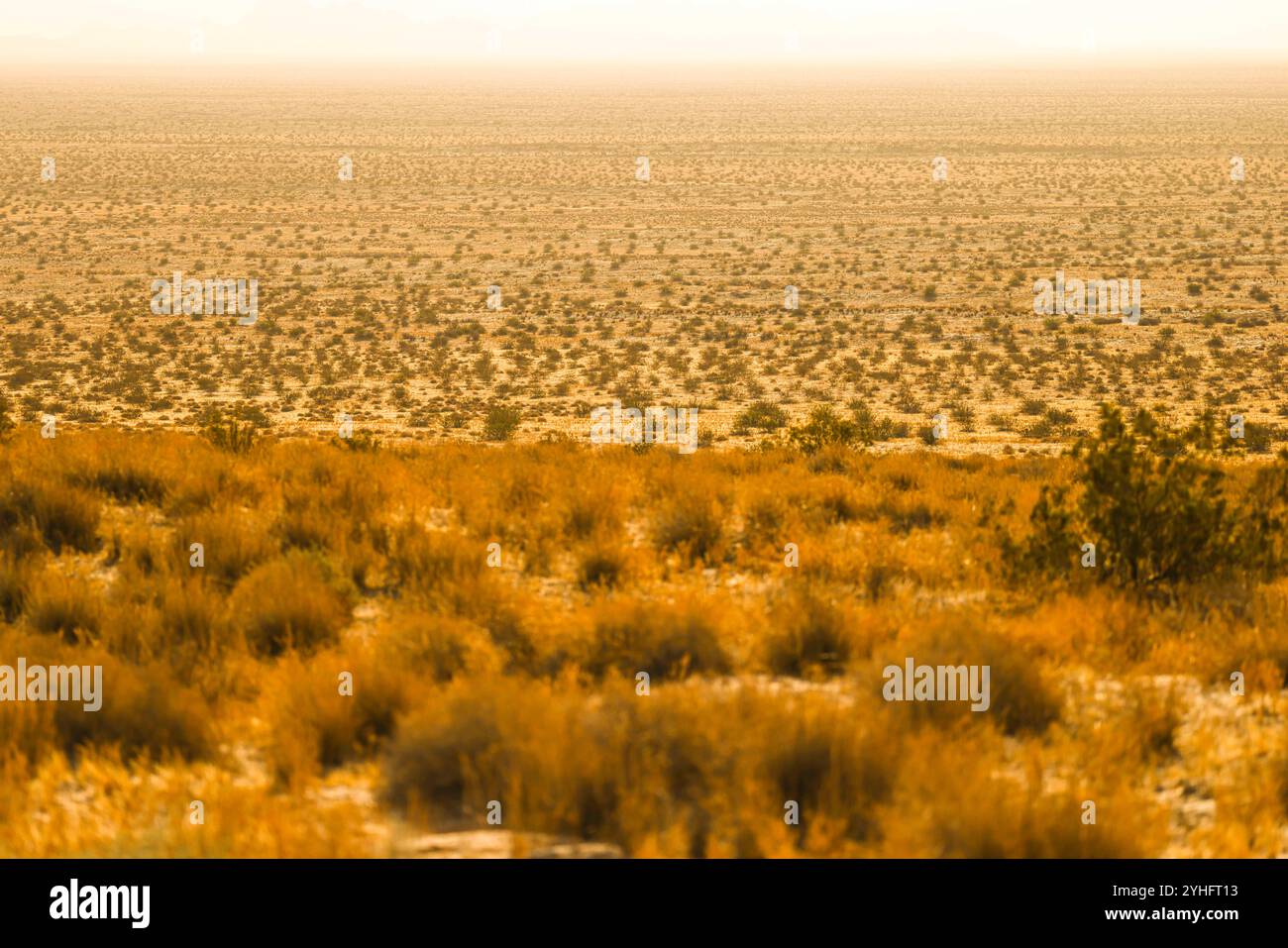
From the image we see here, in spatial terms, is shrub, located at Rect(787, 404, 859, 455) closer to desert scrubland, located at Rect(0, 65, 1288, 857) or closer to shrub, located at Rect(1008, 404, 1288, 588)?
desert scrubland, located at Rect(0, 65, 1288, 857)

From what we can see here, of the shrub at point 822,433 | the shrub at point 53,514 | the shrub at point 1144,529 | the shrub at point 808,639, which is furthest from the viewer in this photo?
the shrub at point 822,433

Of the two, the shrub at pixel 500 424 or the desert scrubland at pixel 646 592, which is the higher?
the desert scrubland at pixel 646 592

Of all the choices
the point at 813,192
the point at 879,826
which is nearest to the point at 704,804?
the point at 879,826

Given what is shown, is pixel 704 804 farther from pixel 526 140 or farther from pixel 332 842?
pixel 526 140

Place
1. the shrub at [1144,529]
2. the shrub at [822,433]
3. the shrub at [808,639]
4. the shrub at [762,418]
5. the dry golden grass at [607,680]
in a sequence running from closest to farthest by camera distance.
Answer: the dry golden grass at [607,680], the shrub at [808,639], the shrub at [1144,529], the shrub at [822,433], the shrub at [762,418]

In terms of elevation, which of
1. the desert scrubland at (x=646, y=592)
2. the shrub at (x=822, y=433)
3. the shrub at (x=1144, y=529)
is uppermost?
the shrub at (x=1144, y=529)

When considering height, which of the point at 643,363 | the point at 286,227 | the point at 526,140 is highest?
the point at 526,140

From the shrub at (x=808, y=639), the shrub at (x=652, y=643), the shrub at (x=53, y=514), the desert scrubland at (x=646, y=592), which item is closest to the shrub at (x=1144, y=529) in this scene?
the desert scrubland at (x=646, y=592)

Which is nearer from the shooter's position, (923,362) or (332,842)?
(332,842)

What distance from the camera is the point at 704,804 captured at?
168 inches

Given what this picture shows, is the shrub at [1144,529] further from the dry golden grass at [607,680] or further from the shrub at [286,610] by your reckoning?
the shrub at [286,610]

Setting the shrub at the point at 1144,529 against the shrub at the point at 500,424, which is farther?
the shrub at the point at 500,424

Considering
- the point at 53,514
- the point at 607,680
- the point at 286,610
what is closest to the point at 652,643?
the point at 607,680

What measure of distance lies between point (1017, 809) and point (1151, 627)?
2.67 m
